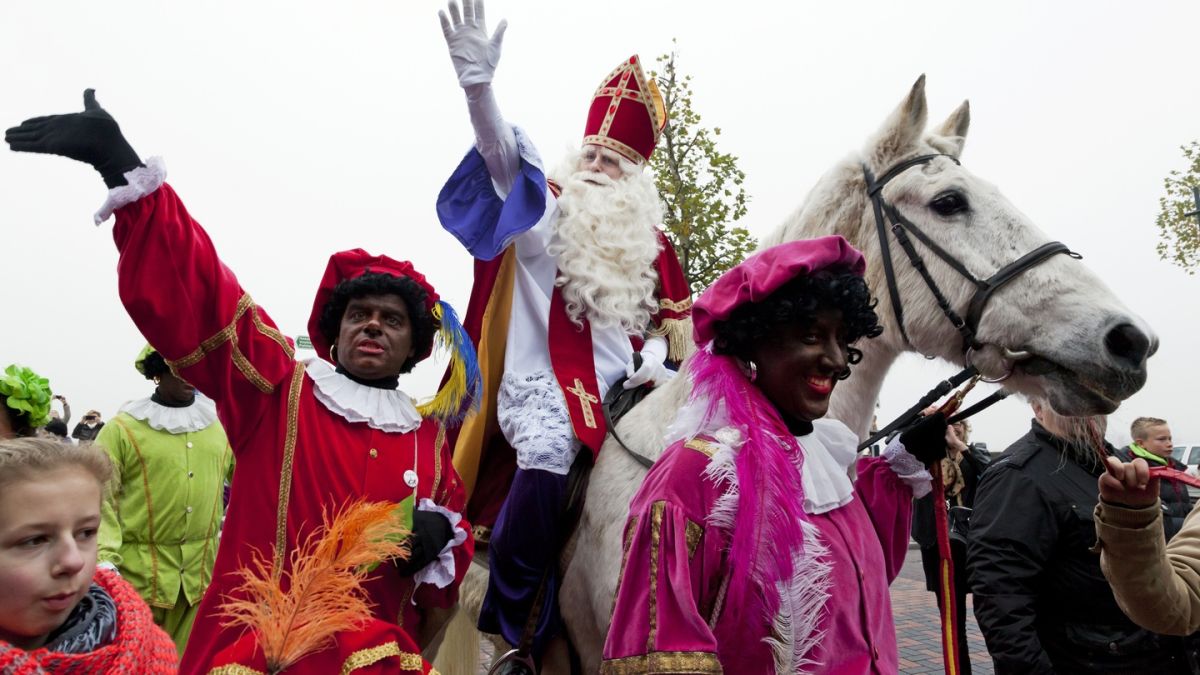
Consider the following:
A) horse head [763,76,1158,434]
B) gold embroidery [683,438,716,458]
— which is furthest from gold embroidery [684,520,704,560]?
horse head [763,76,1158,434]

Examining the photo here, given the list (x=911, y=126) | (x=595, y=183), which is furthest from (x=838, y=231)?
(x=595, y=183)

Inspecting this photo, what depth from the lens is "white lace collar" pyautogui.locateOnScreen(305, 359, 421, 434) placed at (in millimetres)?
2586

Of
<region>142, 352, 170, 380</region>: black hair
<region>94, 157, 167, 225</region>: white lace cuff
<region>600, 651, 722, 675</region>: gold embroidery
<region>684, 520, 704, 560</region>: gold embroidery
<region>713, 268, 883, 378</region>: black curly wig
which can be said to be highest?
<region>142, 352, 170, 380</region>: black hair

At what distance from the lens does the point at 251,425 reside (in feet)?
8.21

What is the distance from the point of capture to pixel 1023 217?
272cm

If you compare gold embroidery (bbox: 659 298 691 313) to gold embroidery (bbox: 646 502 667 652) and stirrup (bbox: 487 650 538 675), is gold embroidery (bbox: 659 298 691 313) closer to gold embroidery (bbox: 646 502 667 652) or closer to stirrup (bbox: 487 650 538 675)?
stirrup (bbox: 487 650 538 675)

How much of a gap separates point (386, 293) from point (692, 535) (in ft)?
5.03

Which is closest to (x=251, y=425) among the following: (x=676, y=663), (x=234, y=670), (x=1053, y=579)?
(x=234, y=670)

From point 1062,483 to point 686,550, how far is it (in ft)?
7.59

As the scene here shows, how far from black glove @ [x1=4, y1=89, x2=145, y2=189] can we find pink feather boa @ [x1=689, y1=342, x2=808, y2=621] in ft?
5.66

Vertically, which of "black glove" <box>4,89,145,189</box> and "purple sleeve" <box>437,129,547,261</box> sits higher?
"purple sleeve" <box>437,129,547,261</box>

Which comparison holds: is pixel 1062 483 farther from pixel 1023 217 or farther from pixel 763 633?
pixel 763 633

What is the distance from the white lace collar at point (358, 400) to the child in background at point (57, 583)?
897 millimetres

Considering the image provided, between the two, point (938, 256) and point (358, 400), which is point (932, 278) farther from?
point (358, 400)
